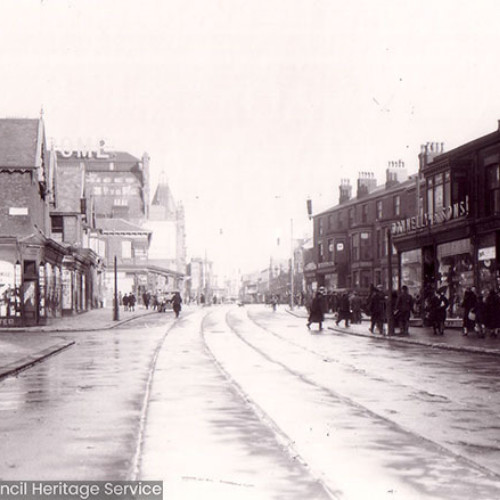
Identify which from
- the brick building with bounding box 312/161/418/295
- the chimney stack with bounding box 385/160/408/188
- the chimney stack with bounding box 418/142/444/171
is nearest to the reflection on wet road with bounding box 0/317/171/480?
the chimney stack with bounding box 418/142/444/171

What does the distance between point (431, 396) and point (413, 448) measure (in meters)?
4.67

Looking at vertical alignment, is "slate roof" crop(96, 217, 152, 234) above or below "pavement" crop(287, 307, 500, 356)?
above

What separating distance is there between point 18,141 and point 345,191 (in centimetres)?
3921

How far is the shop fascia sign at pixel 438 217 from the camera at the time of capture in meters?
36.2

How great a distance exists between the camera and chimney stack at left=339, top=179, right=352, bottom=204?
7944 centimetres

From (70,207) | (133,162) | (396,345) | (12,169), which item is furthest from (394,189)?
(133,162)

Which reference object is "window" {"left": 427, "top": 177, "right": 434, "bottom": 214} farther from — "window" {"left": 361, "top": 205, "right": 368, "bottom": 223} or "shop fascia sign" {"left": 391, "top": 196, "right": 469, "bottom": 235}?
"window" {"left": 361, "top": 205, "right": 368, "bottom": 223}

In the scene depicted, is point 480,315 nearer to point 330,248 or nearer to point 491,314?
point 491,314

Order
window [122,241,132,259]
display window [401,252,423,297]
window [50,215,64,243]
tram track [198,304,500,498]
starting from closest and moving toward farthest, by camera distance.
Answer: tram track [198,304,500,498] → display window [401,252,423,297] → window [50,215,64,243] → window [122,241,132,259]

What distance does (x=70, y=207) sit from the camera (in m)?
63.4

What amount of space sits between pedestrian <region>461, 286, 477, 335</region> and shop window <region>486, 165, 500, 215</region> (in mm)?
5229

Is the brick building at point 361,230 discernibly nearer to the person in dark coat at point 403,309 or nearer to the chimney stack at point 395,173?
the chimney stack at point 395,173

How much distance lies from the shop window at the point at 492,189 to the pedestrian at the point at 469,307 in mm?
5229

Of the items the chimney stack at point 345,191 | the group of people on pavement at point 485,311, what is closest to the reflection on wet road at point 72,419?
the group of people on pavement at point 485,311
